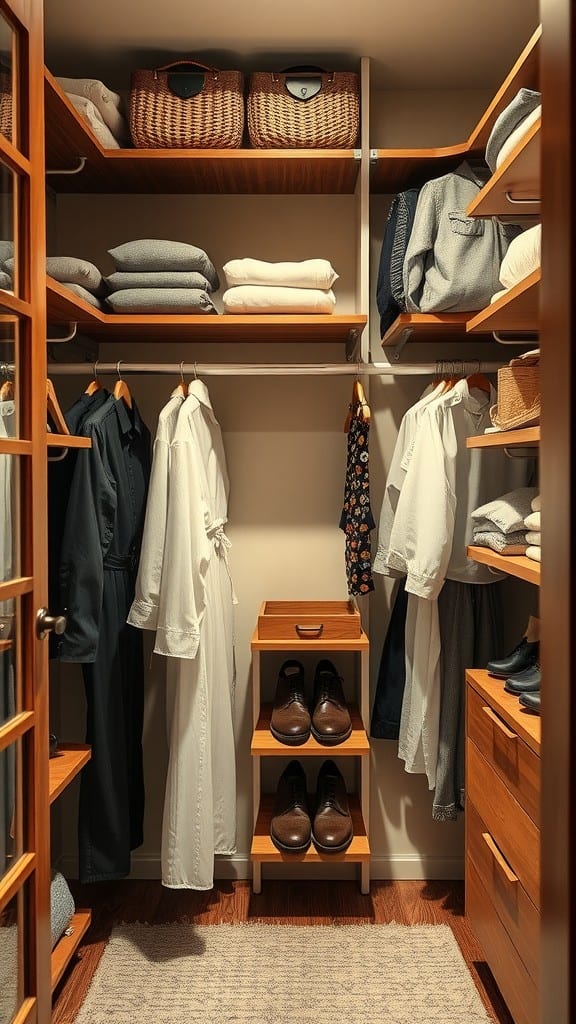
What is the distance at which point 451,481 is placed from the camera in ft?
7.67

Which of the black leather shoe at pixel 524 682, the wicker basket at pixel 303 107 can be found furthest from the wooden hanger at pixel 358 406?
the black leather shoe at pixel 524 682

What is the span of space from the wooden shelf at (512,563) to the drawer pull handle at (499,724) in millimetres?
325

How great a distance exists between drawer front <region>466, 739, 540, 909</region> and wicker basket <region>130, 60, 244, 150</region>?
188 centimetres

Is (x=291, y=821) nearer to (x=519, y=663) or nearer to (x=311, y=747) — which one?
(x=311, y=747)

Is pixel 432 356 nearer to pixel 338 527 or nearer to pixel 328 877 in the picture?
pixel 338 527

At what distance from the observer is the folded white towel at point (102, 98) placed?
230 centimetres

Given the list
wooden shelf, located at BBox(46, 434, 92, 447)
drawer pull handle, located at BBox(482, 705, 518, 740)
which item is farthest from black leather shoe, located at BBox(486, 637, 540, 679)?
wooden shelf, located at BBox(46, 434, 92, 447)

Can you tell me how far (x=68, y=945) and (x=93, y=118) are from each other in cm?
226

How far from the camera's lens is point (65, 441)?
191cm

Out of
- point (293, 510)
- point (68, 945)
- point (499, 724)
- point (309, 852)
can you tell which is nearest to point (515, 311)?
point (499, 724)

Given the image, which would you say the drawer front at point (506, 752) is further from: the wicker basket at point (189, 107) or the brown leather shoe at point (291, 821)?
the wicker basket at point (189, 107)

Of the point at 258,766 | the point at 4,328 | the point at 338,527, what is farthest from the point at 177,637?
the point at 4,328

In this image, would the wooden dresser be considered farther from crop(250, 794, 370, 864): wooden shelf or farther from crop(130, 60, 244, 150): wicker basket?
crop(130, 60, 244, 150): wicker basket

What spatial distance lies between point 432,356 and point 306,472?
583 mm
